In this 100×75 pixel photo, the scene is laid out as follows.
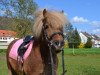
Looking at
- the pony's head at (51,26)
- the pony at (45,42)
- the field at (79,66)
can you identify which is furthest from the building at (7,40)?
the pony's head at (51,26)

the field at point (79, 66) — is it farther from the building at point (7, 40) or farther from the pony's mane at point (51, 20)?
the pony's mane at point (51, 20)

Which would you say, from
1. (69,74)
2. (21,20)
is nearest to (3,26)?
(21,20)

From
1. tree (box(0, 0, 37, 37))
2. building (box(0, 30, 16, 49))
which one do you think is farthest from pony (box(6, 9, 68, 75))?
tree (box(0, 0, 37, 37))

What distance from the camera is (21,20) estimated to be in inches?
1612

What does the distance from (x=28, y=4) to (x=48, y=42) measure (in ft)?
126

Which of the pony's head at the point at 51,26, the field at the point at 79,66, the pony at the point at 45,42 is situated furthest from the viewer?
the field at the point at 79,66

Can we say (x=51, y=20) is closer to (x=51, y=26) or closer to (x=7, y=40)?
(x=51, y=26)

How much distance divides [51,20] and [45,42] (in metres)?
0.47

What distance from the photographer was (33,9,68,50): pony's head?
6051mm

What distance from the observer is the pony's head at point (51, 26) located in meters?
6.05

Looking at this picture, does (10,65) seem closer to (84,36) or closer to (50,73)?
(50,73)

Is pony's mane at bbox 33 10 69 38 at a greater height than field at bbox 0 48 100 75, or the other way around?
pony's mane at bbox 33 10 69 38

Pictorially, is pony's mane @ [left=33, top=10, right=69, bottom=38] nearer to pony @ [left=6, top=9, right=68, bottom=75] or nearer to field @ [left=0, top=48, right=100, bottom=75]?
pony @ [left=6, top=9, right=68, bottom=75]

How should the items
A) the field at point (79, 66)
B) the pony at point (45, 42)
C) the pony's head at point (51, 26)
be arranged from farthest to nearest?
1. the field at point (79, 66)
2. the pony at point (45, 42)
3. the pony's head at point (51, 26)
